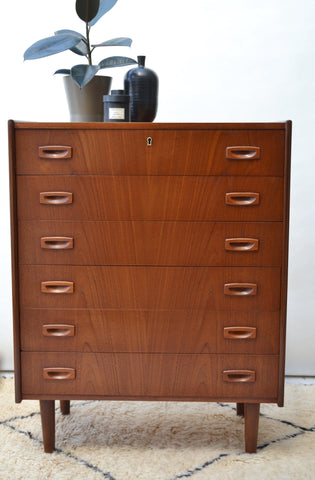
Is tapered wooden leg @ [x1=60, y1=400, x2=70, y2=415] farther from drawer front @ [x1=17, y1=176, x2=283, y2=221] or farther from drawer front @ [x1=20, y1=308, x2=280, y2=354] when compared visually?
drawer front @ [x1=17, y1=176, x2=283, y2=221]

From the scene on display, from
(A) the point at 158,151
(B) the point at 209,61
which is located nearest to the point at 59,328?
(A) the point at 158,151

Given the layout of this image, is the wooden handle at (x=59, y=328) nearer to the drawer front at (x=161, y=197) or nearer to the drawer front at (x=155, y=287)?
the drawer front at (x=155, y=287)

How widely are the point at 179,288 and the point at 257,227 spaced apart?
0.29 m

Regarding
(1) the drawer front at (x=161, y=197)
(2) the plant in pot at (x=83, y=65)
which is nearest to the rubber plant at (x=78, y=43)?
(2) the plant in pot at (x=83, y=65)

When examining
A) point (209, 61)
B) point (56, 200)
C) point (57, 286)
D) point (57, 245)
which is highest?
point (209, 61)

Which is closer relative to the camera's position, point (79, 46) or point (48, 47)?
point (48, 47)

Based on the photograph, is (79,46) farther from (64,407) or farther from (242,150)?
(64,407)

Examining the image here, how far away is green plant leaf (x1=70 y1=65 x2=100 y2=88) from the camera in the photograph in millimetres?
1681

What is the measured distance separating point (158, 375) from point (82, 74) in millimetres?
949

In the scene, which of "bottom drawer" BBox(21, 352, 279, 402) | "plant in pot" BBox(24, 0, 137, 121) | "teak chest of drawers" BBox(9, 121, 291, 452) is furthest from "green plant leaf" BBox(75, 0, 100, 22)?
"bottom drawer" BBox(21, 352, 279, 402)

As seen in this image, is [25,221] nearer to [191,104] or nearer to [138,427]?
[138,427]

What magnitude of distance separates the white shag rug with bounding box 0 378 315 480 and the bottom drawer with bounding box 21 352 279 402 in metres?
0.20

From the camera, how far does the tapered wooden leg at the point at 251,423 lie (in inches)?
66.0

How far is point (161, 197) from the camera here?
5.20ft
